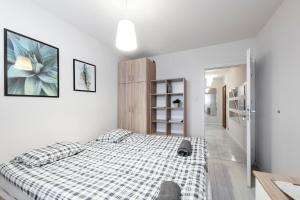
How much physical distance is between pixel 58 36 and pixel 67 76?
585mm

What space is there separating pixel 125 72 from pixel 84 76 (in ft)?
3.55

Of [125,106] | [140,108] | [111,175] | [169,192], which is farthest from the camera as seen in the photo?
[125,106]

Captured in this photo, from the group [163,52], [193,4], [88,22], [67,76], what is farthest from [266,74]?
[67,76]

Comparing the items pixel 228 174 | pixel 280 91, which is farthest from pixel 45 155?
pixel 280 91

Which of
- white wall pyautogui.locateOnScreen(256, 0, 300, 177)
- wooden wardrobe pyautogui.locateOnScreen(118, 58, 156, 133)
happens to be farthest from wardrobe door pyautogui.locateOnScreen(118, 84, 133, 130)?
white wall pyautogui.locateOnScreen(256, 0, 300, 177)

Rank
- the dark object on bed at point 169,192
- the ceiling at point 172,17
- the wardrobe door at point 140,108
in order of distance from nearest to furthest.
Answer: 1. the dark object on bed at point 169,192
2. the ceiling at point 172,17
3. the wardrobe door at point 140,108

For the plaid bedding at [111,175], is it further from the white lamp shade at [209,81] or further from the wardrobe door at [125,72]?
the white lamp shade at [209,81]

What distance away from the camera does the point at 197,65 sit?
3.28 m

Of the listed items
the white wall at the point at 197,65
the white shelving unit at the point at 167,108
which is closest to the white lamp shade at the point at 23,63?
the white shelving unit at the point at 167,108

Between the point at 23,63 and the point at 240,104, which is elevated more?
the point at 23,63

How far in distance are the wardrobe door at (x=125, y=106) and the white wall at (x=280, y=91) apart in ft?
8.34

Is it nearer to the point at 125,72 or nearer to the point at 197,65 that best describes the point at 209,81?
the point at 197,65

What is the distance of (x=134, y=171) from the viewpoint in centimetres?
137

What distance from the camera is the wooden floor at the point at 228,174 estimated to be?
194 cm
